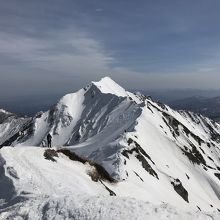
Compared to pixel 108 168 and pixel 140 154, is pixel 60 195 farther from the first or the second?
pixel 140 154

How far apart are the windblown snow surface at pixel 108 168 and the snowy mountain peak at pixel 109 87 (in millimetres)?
611

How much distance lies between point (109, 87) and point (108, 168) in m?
121

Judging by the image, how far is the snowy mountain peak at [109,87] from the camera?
571 feet

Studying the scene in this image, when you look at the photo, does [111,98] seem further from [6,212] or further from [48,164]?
[6,212]

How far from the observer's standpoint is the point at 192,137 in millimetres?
133125

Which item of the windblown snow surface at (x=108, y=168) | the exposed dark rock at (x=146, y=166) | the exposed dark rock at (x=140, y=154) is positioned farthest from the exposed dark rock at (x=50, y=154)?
the exposed dark rock at (x=146, y=166)

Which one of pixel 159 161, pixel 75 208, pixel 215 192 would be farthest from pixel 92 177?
pixel 215 192

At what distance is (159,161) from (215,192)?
1779cm

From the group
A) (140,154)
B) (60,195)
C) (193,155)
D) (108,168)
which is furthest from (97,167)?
(193,155)

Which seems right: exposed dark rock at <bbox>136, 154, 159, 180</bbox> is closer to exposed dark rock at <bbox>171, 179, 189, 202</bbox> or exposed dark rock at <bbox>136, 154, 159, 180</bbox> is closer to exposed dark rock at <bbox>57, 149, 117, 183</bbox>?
exposed dark rock at <bbox>171, 179, 189, 202</bbox>

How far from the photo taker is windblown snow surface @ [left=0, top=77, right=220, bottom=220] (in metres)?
25.9

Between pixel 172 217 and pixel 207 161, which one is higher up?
pixel 172 217

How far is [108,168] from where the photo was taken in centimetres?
6406

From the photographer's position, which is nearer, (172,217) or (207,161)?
(172,217)
